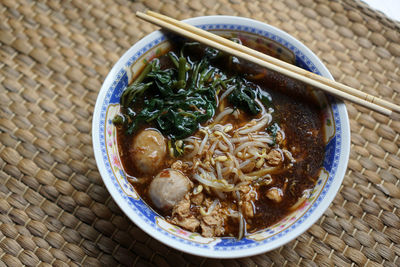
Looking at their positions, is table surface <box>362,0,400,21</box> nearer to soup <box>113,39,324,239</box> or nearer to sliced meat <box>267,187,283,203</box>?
soup <box>113,39,324,239</box>

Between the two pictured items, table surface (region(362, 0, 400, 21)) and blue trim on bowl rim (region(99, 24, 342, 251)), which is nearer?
blue trim on bowl rim (region(99, 24, 342, 251))

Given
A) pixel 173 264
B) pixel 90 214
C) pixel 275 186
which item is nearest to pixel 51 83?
pixel 90 214

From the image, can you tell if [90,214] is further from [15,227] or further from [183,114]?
[183,114]

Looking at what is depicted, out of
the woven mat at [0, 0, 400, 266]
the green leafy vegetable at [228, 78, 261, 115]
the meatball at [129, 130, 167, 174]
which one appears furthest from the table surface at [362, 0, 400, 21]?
the meatball at [129, 130, 167, 174]

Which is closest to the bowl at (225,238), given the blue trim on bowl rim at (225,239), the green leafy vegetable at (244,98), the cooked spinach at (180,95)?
the blue trim on bowl rim at (225,239)

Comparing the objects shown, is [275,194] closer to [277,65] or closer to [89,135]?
[277,65]
